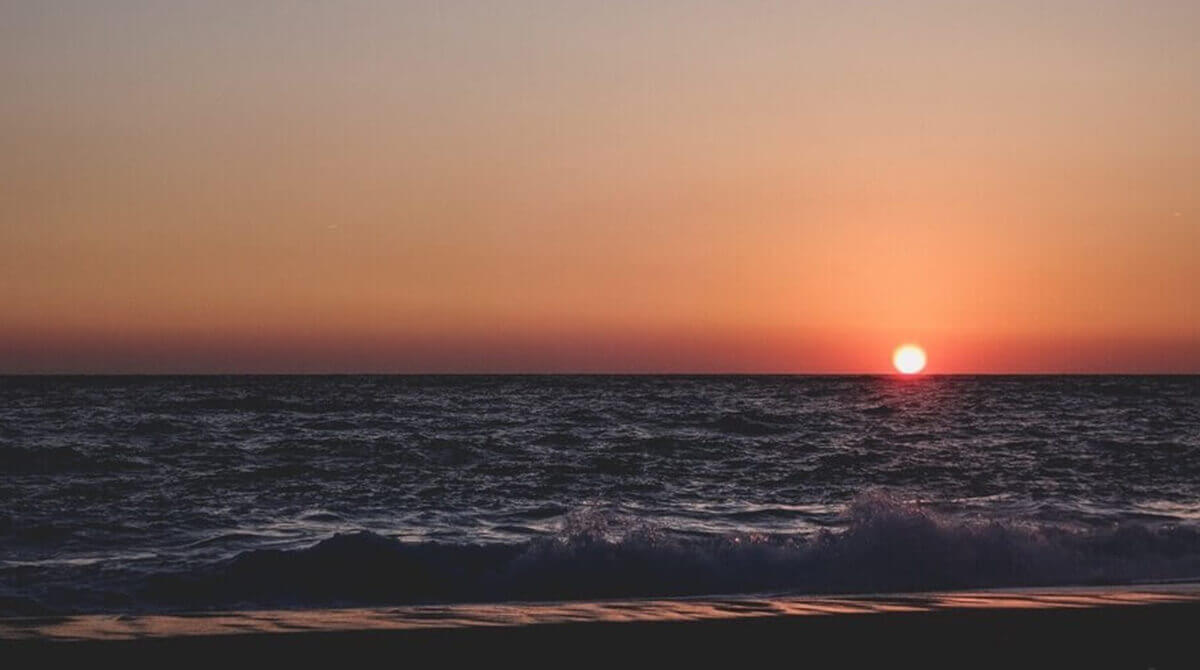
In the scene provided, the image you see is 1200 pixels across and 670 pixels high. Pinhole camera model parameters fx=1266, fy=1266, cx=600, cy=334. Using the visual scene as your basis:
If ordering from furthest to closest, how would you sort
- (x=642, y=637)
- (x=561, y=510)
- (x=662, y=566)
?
(x=561, y=510) → (x=662, y=566) → (x=642, y=637)

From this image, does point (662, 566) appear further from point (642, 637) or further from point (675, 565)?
point (642, 637)

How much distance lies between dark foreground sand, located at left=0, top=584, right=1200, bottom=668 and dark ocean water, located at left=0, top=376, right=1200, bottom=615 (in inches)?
268

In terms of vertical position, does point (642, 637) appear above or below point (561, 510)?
above

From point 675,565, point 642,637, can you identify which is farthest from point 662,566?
point 642,637

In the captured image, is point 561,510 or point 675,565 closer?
point 675,565

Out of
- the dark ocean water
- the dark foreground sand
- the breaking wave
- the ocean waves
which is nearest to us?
the dark foreground sand

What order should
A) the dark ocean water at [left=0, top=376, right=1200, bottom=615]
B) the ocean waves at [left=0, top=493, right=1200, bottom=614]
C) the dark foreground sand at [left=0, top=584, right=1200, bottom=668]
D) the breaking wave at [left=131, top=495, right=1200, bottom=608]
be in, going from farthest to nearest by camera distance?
1. the dark ocean water at [left=0, top=376, right=1200, bottom=615]
2. the breaking wave at [left=131, top=495, right=1200, bottom=608]
3. the ocean waves at [left=0, top=493, right=1200, bottom=614]
4. the dark foreground sand at [left=0, top=584, right=1200, bottom=668]

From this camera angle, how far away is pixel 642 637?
4.70 m

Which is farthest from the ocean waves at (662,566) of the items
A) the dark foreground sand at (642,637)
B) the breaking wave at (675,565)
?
the dark foreground sand at (642,637)

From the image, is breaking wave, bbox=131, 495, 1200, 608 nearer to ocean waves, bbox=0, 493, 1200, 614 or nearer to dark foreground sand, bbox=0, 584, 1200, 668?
ocean waves, bbox=0, 493, 1200, 614

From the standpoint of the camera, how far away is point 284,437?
3062 centimetres

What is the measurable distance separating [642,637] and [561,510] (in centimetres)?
1332

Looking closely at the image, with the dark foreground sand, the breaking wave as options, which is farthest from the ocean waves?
the dark foreground sand

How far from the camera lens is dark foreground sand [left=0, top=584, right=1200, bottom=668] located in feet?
14.2
